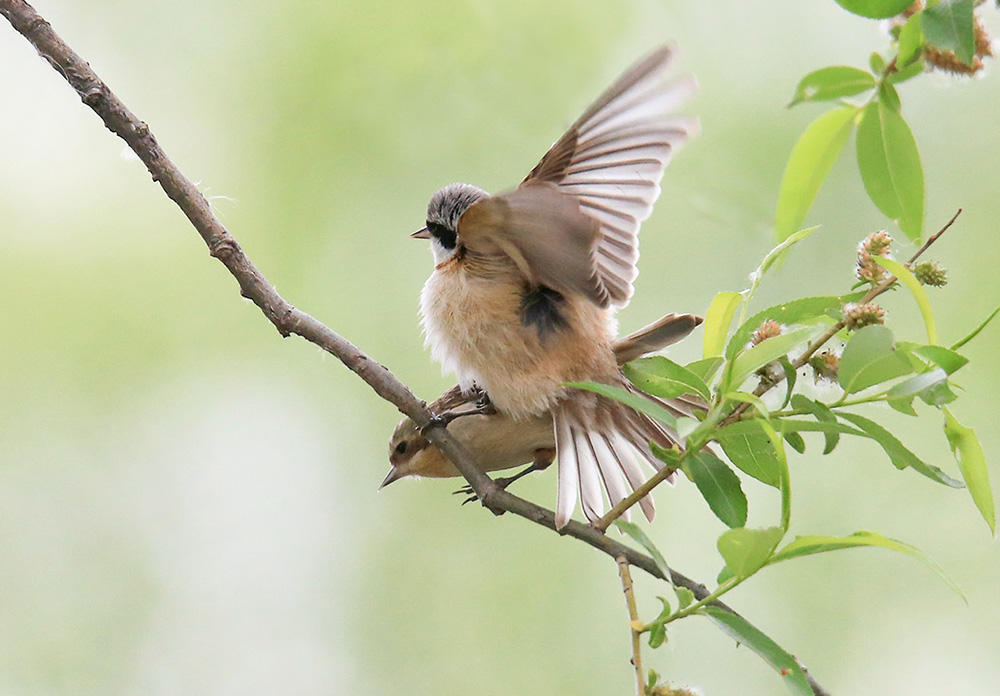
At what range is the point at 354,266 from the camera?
536 centimetres

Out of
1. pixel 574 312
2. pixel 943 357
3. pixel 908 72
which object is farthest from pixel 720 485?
pixel 574 312

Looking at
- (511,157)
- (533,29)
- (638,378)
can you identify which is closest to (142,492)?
(511,157)

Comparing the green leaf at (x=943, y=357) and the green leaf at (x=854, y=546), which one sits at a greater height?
the green leaf at (x=943, y=357)

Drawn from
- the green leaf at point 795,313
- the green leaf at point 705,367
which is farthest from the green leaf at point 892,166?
the green leaf at point 705,367

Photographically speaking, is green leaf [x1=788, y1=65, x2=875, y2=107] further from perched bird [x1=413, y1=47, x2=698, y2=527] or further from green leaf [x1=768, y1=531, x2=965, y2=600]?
green leaf [x1=768, y1=531, x2=965, y2=600]

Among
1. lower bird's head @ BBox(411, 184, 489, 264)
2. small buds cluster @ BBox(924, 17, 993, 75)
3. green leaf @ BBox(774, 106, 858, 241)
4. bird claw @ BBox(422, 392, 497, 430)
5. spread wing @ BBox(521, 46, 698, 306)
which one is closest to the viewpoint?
small buds cluster @ BBox(924, 17, 993, 75)

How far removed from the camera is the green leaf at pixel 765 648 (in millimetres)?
1368

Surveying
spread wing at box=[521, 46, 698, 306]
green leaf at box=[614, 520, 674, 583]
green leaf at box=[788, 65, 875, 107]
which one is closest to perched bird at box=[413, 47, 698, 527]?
spread wing at box=[521, 46, 698, 306]

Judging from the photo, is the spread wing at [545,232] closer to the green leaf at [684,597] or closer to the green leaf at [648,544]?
the green leaf at [648,544]

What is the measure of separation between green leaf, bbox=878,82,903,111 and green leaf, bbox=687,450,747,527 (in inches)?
26.1

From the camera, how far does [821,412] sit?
1396 millimetres

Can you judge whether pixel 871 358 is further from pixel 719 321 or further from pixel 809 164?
pixel 809 164

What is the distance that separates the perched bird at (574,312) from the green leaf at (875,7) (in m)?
0.68

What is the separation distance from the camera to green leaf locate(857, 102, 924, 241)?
171 centimetres
